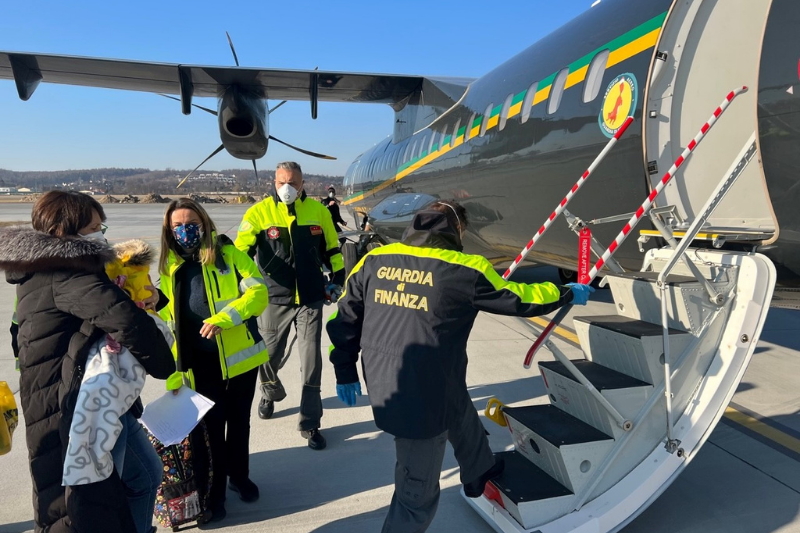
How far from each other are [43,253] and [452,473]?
9.02ft

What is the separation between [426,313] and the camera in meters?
2.39

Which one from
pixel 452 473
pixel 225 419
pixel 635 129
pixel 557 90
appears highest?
pixel 557 90

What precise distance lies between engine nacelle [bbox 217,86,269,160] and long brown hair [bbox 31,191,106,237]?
8269 mm

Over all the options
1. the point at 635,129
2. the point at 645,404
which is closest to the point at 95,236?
the point at 645,404

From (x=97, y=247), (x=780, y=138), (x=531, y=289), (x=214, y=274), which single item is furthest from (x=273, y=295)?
(x=780, y=138)

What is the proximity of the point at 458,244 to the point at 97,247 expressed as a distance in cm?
152

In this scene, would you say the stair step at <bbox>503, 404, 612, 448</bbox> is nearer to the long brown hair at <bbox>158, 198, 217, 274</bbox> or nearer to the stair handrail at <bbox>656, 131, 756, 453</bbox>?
the stair handrail at <bbox>656, 131, 756, 453</bbox>

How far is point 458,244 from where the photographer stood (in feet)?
8.48

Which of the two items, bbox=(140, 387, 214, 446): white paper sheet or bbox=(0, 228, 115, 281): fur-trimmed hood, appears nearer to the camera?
bbox=(0, 228, 115, 281): fur-trimmed hood

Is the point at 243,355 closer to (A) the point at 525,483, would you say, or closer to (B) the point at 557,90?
(A) the point at 525,483

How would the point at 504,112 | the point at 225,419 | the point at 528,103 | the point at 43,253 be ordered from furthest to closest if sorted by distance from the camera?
the point at 504,112 < the point at 528,103 < the point at 225,419 < the point at 43,253

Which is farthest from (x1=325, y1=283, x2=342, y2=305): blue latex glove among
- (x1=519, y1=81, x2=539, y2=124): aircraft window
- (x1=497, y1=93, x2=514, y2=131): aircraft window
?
(x1=497, y1=93, x2=514, y2=131): aircraft window

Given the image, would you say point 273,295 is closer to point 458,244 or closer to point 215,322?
point 215,322

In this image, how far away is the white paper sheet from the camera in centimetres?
273
